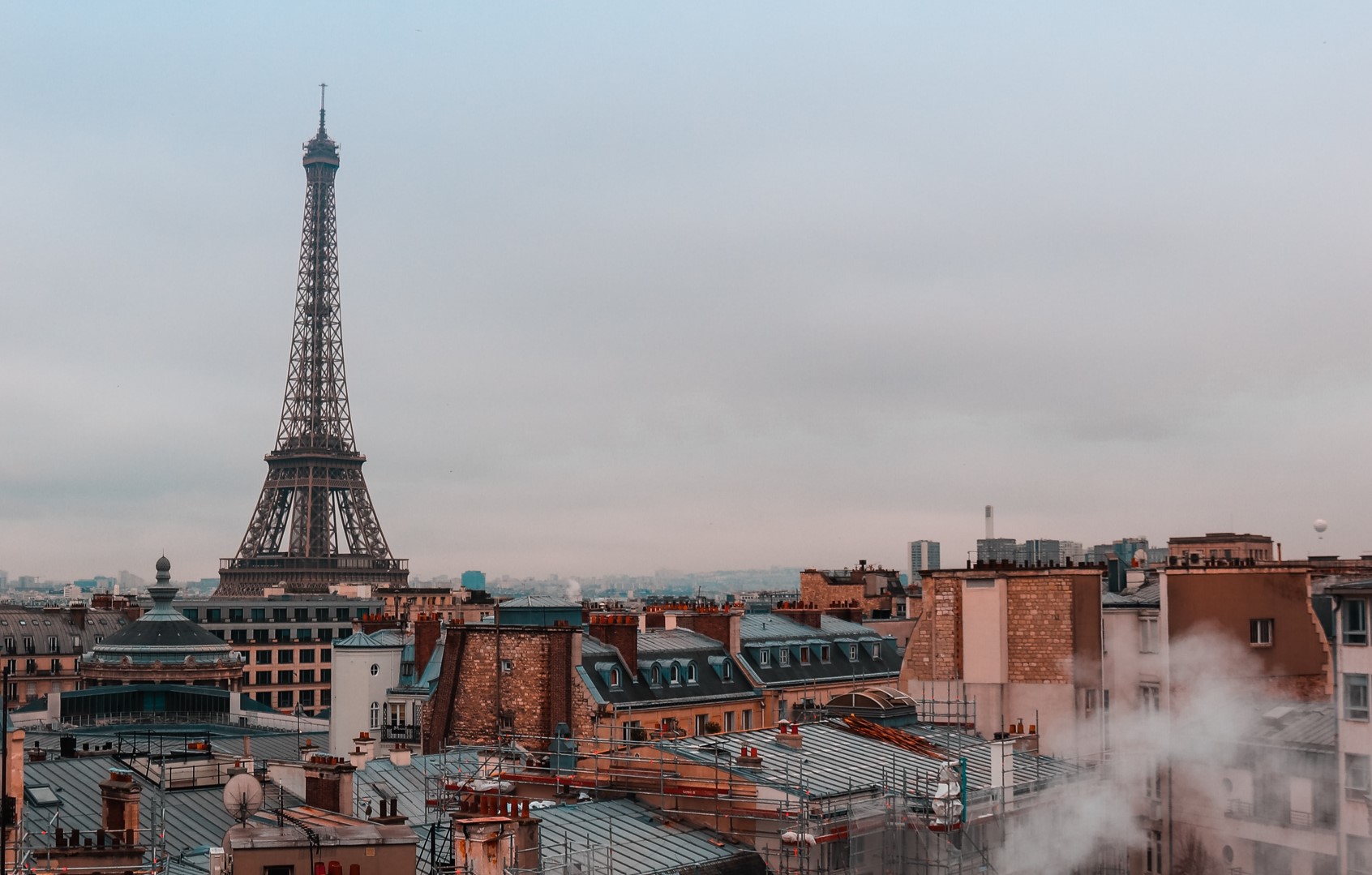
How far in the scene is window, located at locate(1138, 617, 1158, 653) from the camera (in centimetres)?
4359

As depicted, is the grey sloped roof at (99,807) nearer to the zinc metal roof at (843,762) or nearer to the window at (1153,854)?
the zinc metal roof at (843,762)

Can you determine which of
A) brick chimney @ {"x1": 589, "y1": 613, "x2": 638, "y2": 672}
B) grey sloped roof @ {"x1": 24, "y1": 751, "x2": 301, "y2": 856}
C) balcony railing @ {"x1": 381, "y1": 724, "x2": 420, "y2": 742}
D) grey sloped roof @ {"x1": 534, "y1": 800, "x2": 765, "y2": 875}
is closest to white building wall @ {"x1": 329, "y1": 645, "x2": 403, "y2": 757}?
balcony railing @ {"x1": 381, "y1": 724, "x2": 420, "y2": 742}

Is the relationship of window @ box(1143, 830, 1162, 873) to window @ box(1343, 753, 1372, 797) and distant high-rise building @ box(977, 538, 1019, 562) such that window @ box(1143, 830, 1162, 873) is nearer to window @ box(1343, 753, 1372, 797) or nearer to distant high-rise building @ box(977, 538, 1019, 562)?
window @ box(1343, 753, 1372, 797)

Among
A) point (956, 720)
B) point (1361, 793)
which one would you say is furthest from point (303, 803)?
point (1361, 793)

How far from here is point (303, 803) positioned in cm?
3138


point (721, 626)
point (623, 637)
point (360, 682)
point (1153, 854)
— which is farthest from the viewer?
point (360, 682)

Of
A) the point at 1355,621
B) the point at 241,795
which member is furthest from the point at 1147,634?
the point at 241,795

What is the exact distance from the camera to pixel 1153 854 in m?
42.6

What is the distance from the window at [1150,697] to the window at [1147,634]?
3.05 feet

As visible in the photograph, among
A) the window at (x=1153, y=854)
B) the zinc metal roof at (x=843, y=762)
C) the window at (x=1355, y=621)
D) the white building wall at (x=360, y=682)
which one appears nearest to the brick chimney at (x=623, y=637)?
the white building wall at (x=360, y=682)

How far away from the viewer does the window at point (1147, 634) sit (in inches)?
1716

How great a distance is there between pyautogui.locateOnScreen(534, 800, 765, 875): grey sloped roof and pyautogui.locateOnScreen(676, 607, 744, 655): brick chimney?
3250 centimetres

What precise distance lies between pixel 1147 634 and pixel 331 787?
2264 cm

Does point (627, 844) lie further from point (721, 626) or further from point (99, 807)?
point (721, 626)
